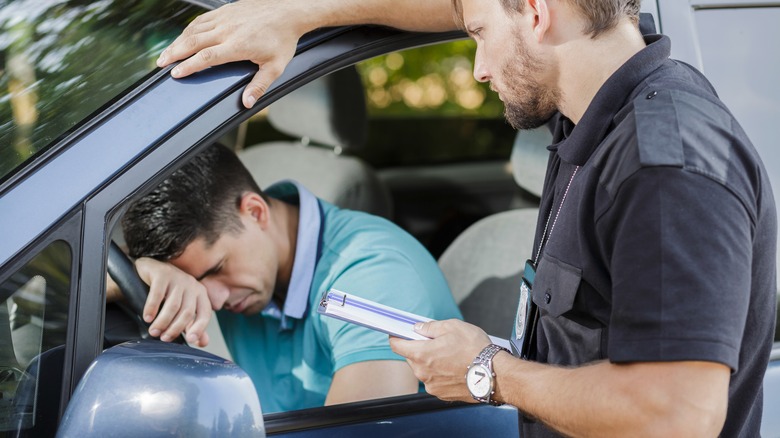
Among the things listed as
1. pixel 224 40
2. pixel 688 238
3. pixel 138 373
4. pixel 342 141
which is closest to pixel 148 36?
pixel 224 40

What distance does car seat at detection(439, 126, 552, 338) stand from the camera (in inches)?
88.2

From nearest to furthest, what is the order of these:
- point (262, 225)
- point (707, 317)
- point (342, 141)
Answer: point (707, 317) < point (262, 225) < point (342, 141)

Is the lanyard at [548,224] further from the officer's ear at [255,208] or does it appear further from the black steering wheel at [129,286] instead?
the officer's ear at [255,208]

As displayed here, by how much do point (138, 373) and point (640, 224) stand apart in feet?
1.96

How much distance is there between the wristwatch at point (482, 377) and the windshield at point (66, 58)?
2.04 feet

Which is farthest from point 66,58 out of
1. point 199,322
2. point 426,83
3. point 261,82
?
point 426,83

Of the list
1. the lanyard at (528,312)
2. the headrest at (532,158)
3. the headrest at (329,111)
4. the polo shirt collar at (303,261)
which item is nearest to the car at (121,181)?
the lanyard at (528,312)

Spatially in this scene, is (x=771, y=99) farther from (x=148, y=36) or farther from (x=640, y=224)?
(x=148, y=36)

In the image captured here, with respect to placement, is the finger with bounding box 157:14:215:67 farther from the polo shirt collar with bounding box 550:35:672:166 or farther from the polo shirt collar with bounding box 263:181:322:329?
the polo shirt collar with bounding box 263:181:322:329

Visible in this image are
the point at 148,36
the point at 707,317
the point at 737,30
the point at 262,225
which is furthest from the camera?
the point at 262,225

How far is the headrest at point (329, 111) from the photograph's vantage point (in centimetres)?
277

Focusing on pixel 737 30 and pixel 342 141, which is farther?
pixel 342 141

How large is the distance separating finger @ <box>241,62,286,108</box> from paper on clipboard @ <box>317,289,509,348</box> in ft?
0.98

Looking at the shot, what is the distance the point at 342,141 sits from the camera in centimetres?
285
